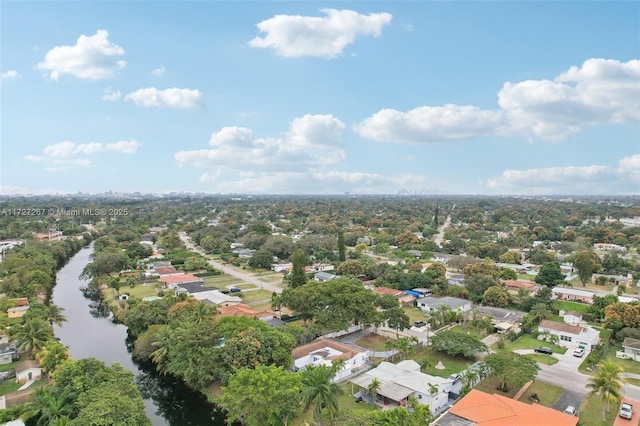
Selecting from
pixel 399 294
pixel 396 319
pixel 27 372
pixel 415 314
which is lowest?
pixel 415 314

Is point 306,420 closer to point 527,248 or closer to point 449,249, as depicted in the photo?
point 449,249

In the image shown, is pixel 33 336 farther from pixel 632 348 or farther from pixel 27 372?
pixel 632 348

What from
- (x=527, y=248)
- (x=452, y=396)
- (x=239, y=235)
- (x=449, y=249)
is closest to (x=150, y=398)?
(x=452, y=396)

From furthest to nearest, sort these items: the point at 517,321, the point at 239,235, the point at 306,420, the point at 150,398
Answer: the point at 239,235 < the point at 517,321 < the point at 150,398 < the point at 306,420

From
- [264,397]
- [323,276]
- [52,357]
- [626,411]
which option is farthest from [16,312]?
[626,411]

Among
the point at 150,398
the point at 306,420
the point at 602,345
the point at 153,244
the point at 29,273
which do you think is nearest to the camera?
the point at 306,420
